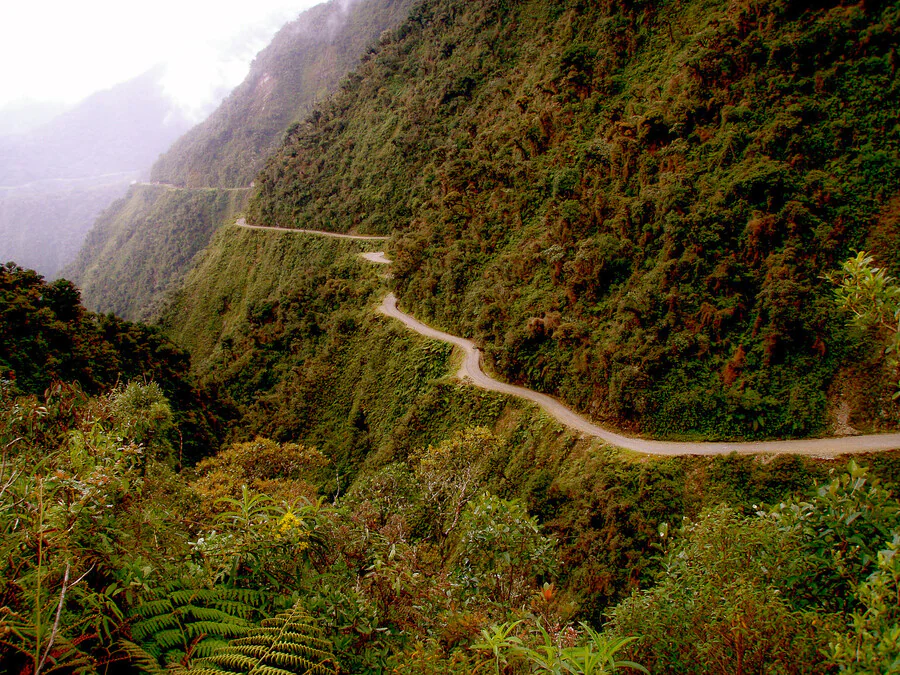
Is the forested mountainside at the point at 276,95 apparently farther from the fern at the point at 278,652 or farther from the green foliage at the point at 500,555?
the fern at the point at 278,652

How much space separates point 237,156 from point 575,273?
124274 millimetres

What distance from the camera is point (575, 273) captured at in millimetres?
25844

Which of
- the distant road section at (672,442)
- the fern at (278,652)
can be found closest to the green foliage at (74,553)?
the fern at (278,652)

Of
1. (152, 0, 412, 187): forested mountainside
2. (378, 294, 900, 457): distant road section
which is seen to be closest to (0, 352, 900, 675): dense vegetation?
(378, 294, 900, 457): distant road section

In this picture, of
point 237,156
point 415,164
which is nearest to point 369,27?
point 237,156

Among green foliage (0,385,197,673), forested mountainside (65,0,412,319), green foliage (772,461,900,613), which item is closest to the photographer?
green foliage (0,385,197,673)

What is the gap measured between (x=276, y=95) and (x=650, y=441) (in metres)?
155

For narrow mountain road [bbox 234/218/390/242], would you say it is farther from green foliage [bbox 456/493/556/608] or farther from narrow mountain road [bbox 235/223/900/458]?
green foliage [bbox 456/493/556/608]

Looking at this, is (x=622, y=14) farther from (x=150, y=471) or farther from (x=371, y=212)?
(x=150, y=471)

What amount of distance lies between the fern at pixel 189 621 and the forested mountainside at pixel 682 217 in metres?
20.6

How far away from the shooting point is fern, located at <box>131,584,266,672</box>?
2.86 meters

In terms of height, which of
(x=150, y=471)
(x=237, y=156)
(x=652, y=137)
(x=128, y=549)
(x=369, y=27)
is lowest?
(x=652, y=137)

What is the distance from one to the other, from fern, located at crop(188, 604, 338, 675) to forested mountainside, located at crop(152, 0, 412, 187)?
393 feet

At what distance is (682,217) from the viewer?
2272 cm
